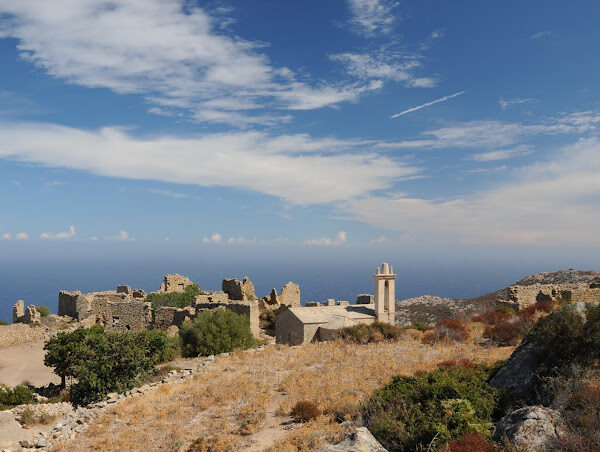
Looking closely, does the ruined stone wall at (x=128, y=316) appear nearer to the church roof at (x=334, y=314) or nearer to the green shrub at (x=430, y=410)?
the church roof at (x=334, y=314)

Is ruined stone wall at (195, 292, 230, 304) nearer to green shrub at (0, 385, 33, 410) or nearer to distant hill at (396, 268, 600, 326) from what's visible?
green shrub at (0, 385, 33, 410)

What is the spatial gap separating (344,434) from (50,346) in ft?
82.3

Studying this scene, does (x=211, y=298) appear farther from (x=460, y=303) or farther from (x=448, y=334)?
(x=460, y=303)

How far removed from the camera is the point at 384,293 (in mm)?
27266

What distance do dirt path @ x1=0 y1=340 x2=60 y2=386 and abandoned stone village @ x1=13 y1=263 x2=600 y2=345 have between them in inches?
250

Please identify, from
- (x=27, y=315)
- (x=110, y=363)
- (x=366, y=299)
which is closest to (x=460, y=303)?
(x=366, y=299)

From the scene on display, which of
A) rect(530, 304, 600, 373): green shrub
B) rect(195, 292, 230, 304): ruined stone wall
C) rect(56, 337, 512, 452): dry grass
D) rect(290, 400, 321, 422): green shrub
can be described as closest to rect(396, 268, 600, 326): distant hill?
rect(195, 292, 230, 304): ruined stone wall

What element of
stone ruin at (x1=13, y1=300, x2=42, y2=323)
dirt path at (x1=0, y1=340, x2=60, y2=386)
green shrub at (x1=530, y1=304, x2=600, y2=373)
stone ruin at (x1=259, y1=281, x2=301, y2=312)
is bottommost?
dirt path at (x1=0, y1=340, x2=60, y2=386)

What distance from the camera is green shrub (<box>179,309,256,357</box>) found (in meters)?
26.8

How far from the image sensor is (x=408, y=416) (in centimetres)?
995

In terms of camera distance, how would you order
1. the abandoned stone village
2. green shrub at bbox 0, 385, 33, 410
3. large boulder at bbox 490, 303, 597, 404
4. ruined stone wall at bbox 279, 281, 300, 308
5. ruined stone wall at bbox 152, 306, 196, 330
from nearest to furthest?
large boulder at bbox 490, 303, 597, 404
green shrub at bbox 0, 385, 33, 410
the abandoned stone village
ruined stone wall at bbox 152, 306, 196, 330
ruined stone wall at bbox 279, 281, 300, 308

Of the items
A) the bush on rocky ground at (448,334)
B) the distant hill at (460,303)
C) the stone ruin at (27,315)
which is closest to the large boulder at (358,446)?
the bush on rocky ground at (448,334)

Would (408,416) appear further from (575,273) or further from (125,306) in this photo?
(575,273)

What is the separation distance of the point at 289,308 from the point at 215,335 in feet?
21.8
